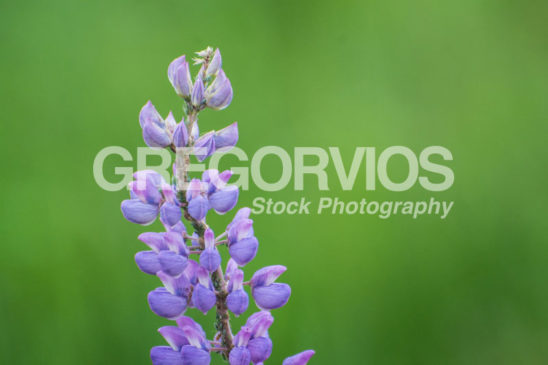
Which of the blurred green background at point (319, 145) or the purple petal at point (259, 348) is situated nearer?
the purple petal at point (259, 348)

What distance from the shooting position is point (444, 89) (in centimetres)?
166

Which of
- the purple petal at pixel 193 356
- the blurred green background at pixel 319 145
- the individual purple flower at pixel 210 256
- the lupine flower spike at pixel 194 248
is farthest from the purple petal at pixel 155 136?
the blurred green background at pixel 319 145

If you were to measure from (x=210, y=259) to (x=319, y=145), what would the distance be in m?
1.07

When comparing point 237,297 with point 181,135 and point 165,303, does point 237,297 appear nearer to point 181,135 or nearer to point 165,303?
point 165,303

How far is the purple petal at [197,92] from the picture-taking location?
587 mm

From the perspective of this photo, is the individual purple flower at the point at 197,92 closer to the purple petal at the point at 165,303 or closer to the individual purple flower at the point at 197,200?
the individual purple flower at the point at 197,200

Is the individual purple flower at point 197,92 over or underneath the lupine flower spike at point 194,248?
over

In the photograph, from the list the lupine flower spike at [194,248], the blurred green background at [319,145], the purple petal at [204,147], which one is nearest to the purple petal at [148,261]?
the lupine flower spike at [194,248]

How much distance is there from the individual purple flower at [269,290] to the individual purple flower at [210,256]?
0.23ft

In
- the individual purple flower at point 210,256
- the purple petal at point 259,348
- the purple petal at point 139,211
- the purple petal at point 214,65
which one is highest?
the purple petal at point 214,65

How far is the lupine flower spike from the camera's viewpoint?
55cm

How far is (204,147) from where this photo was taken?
1.89 feet

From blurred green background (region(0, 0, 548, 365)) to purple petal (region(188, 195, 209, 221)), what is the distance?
65 cm

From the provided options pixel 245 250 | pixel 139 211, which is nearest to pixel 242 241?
pixel 245 250
